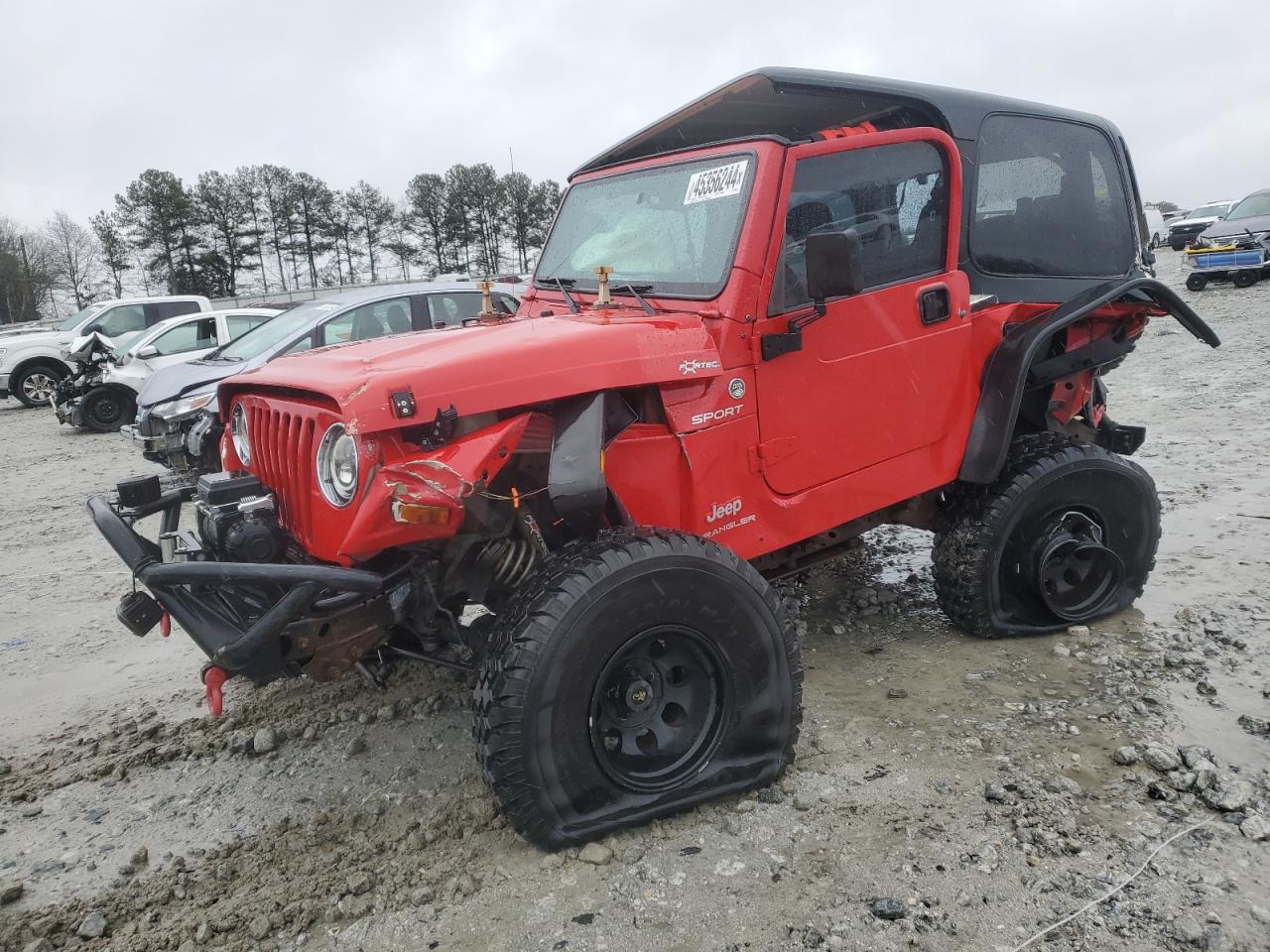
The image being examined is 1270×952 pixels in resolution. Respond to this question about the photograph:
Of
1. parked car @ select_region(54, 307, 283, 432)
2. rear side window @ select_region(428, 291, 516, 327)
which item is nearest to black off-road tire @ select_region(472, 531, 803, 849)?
rear side window @ select_region(428, 291, 516, 327)

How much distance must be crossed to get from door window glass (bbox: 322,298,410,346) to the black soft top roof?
5.29 metres

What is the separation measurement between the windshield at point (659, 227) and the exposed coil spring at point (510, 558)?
1136 mm

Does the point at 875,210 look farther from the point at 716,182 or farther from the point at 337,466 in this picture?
the point at 337,466

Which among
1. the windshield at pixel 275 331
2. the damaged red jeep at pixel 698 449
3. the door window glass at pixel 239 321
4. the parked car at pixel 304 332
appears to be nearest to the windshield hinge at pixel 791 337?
the damaged red jeep at pixel 698 449

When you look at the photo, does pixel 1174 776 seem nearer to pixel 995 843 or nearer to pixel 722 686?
pixel 995 843

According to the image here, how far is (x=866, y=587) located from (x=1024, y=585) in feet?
3.35

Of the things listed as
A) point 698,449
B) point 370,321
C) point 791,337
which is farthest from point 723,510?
point 370,321

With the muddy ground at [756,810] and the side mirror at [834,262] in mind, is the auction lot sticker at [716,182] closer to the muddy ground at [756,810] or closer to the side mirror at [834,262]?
the side mirror at [834,262]

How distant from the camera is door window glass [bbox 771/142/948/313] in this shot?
3.34 metres

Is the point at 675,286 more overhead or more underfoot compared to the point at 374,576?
more overhead

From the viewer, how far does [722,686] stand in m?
3.02

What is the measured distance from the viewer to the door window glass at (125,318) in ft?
54.5

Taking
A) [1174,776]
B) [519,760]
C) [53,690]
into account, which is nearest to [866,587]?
[1174,776]

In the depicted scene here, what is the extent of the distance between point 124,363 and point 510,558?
12.7m
